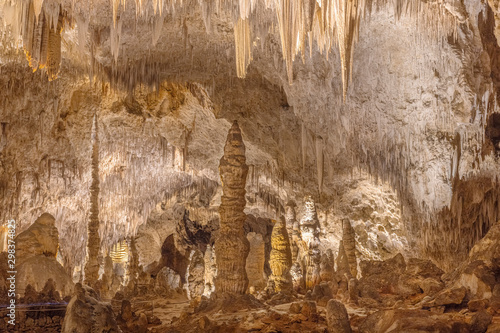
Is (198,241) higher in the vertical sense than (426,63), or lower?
lower

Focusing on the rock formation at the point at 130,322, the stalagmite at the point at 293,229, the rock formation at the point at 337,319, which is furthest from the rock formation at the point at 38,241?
the stalagmite at the point at 293,229

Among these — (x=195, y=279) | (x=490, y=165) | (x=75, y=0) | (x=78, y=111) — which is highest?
(x=75, y=0)

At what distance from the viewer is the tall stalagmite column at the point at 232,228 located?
7590 mm

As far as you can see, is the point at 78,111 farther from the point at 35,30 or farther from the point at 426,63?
the point at 426,63

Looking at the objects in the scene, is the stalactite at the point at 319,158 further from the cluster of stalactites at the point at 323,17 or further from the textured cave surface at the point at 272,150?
the cluster of stalactites at the point at 323,17

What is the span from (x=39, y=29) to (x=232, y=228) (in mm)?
5215

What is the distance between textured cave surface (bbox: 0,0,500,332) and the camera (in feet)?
23.1

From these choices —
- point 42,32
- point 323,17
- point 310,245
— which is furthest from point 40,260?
point 310,245

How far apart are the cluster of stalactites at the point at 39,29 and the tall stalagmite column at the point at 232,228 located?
3.99 meters

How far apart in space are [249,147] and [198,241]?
7.66 metres

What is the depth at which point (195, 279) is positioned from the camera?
14219 millimetres

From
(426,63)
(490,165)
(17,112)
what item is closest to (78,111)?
(17,112)

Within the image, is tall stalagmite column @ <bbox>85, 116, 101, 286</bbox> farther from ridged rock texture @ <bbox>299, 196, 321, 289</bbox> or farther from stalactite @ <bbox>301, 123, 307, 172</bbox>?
stalactite @ <bbox>301, 123, 307, 172</bbox>

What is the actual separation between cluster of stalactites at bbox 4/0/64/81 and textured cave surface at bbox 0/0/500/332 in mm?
37
